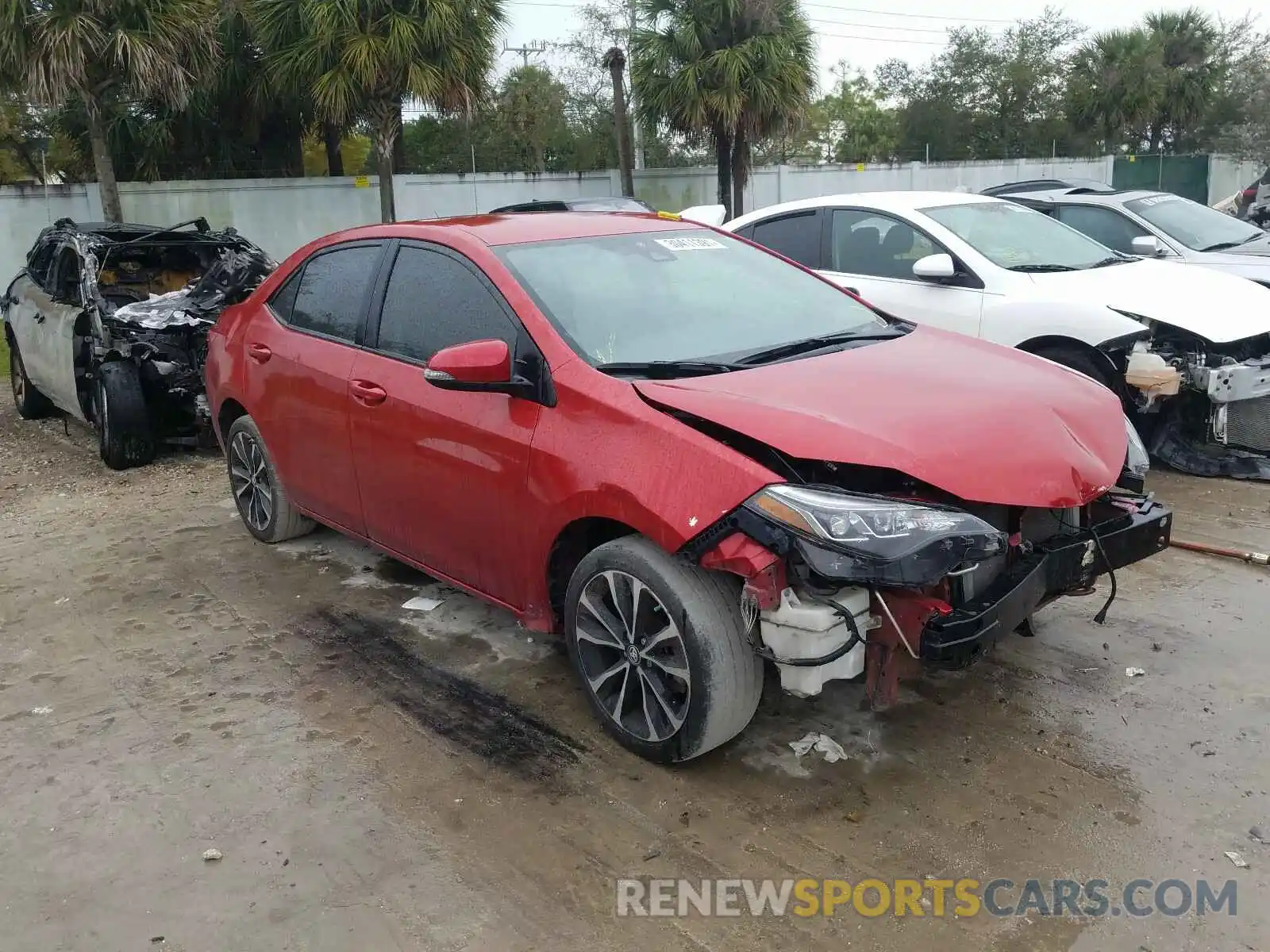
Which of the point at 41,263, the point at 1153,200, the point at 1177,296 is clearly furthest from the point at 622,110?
the point at 1177,296

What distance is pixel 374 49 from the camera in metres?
16.0

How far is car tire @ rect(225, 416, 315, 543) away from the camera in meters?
5.42

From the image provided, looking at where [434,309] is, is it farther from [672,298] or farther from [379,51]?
[379,51]

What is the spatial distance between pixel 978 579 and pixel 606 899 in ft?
4.65

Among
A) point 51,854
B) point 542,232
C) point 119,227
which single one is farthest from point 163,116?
point 51,854

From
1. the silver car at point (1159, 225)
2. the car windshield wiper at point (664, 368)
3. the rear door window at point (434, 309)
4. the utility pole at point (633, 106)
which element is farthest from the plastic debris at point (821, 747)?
the utility pole at point (633, 106)

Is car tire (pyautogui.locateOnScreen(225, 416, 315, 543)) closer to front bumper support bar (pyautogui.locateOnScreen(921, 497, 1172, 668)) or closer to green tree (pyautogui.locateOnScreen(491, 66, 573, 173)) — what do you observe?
front bumper support bar (pyautogui.locateOnScreen(921, 497, 1172, 668))

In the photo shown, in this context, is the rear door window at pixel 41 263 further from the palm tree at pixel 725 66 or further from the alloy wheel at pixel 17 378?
the palm tree at pixel 725 66

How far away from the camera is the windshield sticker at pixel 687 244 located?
4.30 m

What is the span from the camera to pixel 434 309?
411cm

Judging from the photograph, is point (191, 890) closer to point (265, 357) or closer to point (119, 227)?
point (265, 357)

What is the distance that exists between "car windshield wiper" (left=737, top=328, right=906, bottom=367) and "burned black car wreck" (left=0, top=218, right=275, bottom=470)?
17.0 feet

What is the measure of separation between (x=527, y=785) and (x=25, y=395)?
7970 mm

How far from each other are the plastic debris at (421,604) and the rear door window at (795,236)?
12.4ft
